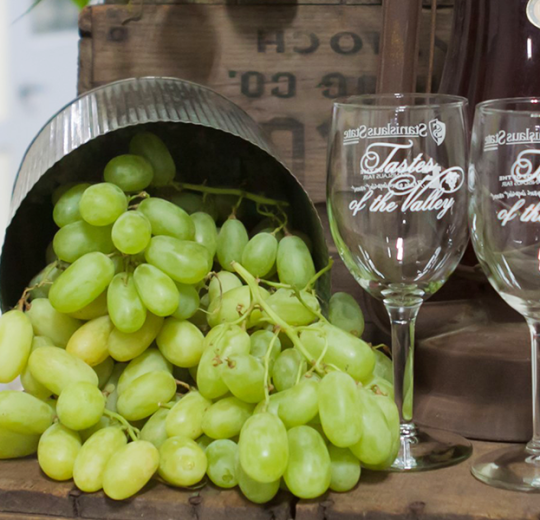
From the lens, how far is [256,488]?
1.87 ft

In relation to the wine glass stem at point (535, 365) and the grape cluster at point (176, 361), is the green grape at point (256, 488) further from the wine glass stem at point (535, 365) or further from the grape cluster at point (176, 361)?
the wine glass stem at point (535, 365)

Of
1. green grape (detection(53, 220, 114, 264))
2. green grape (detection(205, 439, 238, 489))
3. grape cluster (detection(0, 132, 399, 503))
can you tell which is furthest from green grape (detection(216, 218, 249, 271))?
green grape (detection(205, 439, 238, 489))

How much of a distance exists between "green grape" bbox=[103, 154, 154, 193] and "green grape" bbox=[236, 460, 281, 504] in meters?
0.29

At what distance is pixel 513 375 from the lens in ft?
2.31

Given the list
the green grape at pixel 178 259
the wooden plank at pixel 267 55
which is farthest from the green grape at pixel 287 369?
the wooden plank at pixel 267 55

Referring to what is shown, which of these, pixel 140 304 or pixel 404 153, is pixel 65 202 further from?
pixel 404 153

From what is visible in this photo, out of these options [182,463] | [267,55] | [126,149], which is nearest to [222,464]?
[182,463]

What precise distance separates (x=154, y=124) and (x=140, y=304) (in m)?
0.26

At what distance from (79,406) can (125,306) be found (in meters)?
0.09

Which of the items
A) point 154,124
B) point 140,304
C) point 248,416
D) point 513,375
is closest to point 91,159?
point 154,124

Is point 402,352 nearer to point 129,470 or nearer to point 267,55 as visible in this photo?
point 129,470

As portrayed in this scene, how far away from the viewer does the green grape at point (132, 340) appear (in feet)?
2.28

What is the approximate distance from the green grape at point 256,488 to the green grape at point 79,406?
4.9 inches

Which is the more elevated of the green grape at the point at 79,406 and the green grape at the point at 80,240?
the green grape at the point at 80,240
